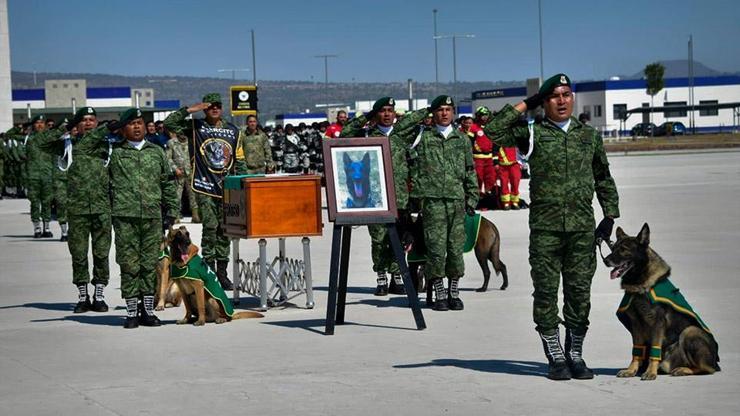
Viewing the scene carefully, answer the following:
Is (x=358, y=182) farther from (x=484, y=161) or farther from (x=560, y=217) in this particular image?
(x=484, y=161)

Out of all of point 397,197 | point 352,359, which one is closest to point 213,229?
point 397,197

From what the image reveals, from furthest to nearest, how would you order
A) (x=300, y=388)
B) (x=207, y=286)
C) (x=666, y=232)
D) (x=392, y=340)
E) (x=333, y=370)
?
(x=666, y=232) → (x=207, y=286) → (x=392, y=340) → (x=333, y=370) → (x=300, y=388)

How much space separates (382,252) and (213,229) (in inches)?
84.1

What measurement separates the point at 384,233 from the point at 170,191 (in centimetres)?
263

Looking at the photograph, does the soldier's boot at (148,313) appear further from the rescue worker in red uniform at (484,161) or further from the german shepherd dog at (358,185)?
the rescue worker in red uniform at (484,161)

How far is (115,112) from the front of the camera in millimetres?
109562

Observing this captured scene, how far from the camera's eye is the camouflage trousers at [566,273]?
→ 9.17m

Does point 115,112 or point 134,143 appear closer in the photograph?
point 134,143

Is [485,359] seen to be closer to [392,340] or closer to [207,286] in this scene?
[392,340]

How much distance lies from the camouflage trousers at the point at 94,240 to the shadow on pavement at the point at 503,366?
4778mm

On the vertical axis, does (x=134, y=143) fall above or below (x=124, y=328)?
above

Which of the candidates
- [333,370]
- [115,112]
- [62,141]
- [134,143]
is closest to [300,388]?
[333,370]

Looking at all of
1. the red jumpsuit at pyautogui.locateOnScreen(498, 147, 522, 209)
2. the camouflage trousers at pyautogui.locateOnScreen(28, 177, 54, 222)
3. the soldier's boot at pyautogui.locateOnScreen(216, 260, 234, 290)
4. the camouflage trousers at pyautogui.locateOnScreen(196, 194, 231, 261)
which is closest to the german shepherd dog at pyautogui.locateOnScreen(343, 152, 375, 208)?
the camouflage trousers at pyautogui.locateOnScreen(196, 194, 231, 261)

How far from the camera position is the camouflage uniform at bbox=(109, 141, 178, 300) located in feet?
41.0
